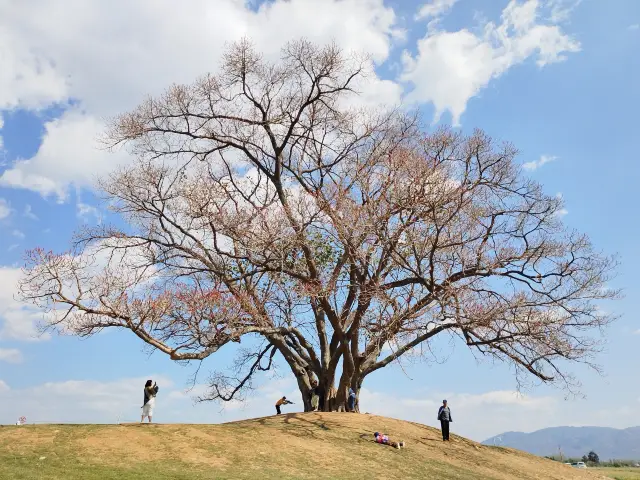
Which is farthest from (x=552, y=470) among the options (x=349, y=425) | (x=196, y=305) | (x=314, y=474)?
(x=196, y=305)

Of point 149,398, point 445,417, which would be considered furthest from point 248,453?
point 445,417

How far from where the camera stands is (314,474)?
1557cm

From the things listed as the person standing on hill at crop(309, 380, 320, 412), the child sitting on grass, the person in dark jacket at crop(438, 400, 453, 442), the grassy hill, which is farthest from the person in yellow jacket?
the person in dark jacket at crop(438, 400, 453, 442)

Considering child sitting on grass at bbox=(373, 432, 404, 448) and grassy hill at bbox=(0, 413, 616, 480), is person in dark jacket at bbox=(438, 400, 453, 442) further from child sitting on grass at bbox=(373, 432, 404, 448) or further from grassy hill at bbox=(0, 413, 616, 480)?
child sitting on grass at bbox=(373, 432, 404, 448)

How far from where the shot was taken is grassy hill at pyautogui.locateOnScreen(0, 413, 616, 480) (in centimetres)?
1425

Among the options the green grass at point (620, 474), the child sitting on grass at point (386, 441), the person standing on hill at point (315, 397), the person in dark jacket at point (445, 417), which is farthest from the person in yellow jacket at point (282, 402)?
the green grass at point (620, 474)

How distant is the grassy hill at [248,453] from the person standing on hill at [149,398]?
116 centimetres

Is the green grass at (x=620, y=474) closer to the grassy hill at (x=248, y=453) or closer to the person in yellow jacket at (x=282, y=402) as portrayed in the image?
the grassy hill at (x=248, y=453)

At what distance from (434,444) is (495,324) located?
493 cm

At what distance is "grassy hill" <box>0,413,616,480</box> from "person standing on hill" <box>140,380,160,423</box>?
1.16m

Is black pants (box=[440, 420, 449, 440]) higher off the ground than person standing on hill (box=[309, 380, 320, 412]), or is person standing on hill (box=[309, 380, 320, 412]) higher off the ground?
person standing on hill (box=[309, 380, 320, 412])

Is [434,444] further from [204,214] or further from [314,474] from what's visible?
[204,214]

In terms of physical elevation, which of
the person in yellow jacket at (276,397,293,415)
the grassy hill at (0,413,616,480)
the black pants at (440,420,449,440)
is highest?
the person in yellow jacket at (276,397,293,415)

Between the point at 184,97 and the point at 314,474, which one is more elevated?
the point at 184,97
